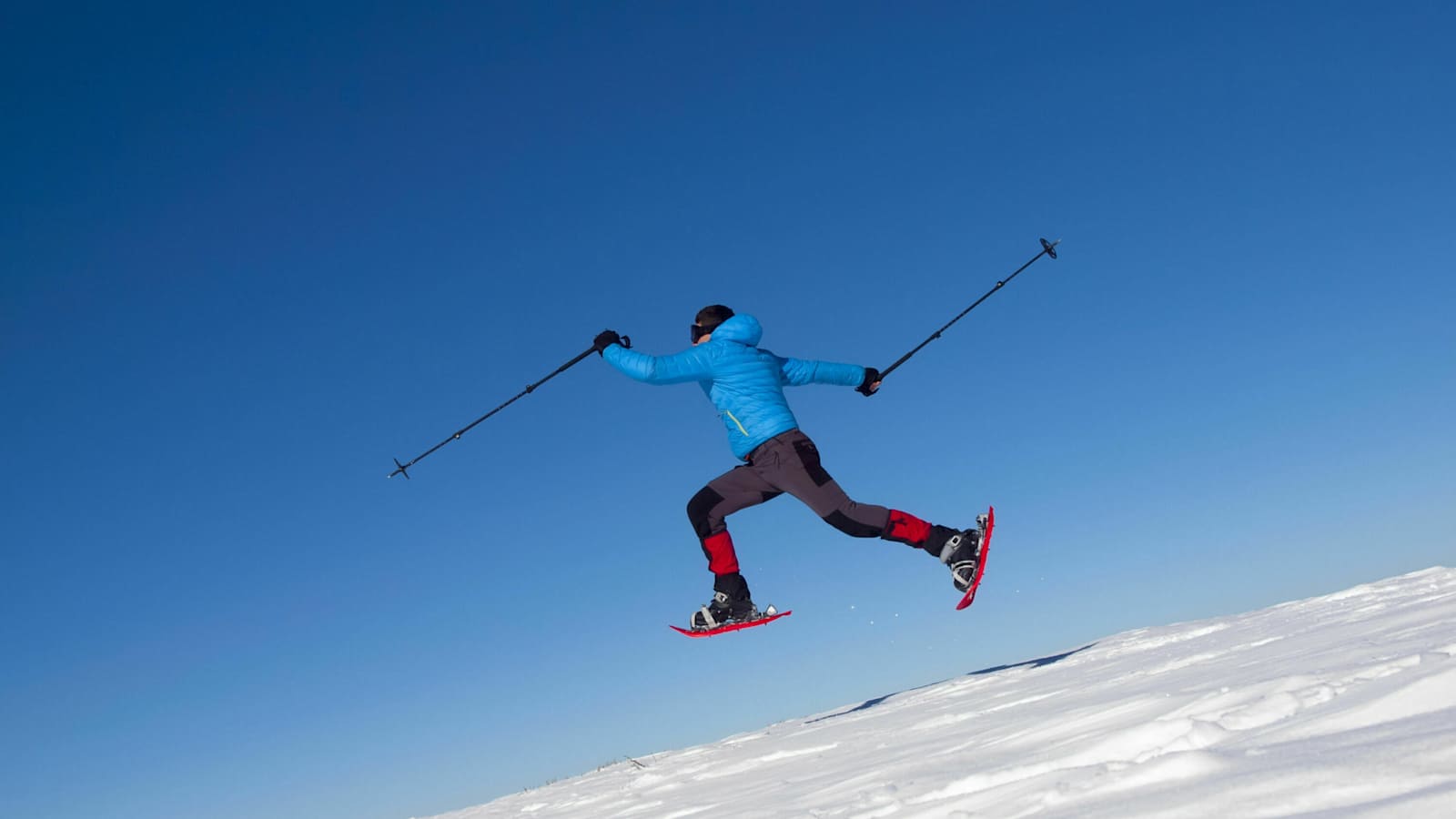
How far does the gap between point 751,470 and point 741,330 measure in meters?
1.15

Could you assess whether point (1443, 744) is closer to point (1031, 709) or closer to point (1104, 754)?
point (1104, 754)

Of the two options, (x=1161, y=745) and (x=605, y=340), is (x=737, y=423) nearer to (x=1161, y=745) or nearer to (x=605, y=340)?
(x=605, y=340)

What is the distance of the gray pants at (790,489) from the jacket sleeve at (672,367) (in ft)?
2.56

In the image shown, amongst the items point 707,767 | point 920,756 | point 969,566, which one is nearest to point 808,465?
point 969,566

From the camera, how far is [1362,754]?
2.18 metres

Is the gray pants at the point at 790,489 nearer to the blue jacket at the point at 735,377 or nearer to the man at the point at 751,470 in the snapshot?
the man at the point at 751,470

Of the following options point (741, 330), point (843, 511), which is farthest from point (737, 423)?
point (843, 511)

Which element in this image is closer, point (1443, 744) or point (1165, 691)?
point (1443, 744)

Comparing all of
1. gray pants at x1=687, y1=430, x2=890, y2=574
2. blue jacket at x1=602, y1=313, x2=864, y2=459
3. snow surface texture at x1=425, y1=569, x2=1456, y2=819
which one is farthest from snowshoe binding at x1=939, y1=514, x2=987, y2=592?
blue jacket at x1=602, y1=313, x2=864, y2=459

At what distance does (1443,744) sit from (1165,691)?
189cm

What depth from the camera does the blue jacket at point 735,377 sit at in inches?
312

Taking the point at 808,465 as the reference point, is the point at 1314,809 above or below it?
below

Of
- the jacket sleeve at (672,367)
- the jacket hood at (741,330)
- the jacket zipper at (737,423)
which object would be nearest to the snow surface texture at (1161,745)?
the jacket zipper at (737,423)

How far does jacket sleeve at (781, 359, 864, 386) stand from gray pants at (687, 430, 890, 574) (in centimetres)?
80
